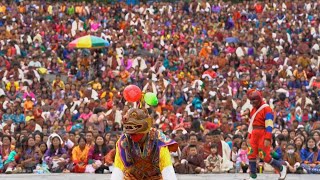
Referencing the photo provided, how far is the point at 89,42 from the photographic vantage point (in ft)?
85.7

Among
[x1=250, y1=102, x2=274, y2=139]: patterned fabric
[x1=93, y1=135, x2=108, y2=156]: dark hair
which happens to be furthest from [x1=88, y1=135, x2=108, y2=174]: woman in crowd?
[x1=250, y1=102, x2=274, y2=139]: patterned fabric

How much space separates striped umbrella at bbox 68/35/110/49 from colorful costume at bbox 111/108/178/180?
15.3 m

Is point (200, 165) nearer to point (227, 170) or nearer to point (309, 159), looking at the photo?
point (227, 170)

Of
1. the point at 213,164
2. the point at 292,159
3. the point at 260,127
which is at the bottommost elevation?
the point at 213,164

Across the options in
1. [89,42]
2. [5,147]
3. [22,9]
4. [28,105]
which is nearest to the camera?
[5,147]

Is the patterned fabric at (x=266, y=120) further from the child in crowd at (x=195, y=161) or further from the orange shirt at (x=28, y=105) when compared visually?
the orange shirt at (x=28, y=105)

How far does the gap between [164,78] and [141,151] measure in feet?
44.4

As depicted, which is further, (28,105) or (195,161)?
(28,105)

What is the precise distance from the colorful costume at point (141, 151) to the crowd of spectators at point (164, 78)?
14.8 ft

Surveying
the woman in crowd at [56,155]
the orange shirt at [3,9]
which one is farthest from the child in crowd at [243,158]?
the orange shirt at [3,9]

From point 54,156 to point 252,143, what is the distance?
4.20 m

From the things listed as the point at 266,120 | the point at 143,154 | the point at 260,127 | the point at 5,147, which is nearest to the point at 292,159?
the point at 260,127

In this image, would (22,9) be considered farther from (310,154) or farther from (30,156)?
(310,154)

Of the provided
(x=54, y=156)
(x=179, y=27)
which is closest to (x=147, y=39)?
(x=179, y=27)
